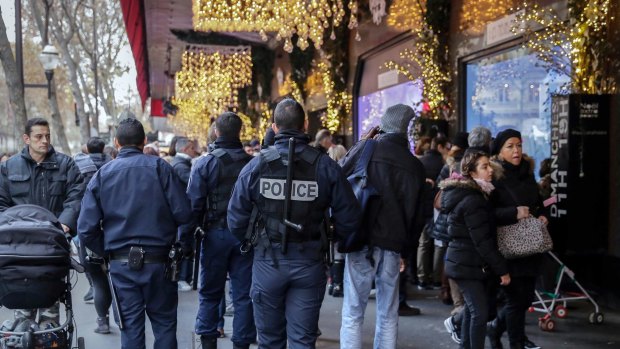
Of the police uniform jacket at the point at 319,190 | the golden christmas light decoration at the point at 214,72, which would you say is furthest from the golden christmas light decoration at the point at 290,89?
the police uniform jacket at the point at 319,190

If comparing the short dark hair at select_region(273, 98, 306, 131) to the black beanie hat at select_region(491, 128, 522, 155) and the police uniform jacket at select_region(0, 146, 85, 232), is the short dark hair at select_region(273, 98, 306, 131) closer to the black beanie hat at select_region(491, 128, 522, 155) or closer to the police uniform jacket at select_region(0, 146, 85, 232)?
the black beanie hat at select_region(491, 128, 522, 155)

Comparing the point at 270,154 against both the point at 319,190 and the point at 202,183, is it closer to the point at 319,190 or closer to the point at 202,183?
the point at 319,190

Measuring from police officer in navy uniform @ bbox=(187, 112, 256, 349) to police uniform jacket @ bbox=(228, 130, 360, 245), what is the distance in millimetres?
1267

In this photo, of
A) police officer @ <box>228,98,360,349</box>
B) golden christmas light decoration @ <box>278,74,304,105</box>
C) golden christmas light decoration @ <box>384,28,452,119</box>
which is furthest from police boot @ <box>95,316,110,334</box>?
golden christmas light decoration @ <box>278,74,304,105</box>

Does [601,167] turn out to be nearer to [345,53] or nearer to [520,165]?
[520,165]

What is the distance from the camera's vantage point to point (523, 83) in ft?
35.9

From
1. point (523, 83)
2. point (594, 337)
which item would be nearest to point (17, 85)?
point (523, 83)

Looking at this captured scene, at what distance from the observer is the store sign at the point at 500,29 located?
1070 cm

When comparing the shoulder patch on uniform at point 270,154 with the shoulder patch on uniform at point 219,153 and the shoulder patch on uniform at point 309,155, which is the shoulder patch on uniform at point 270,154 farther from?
the shoulder patch on uniform at point 219,153

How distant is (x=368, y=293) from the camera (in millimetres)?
5754

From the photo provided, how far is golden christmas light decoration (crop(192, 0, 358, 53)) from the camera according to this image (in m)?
11.6

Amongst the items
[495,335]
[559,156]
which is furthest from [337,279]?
[495,335]

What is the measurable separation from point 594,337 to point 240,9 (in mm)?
9978

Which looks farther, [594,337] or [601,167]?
[601,167]
